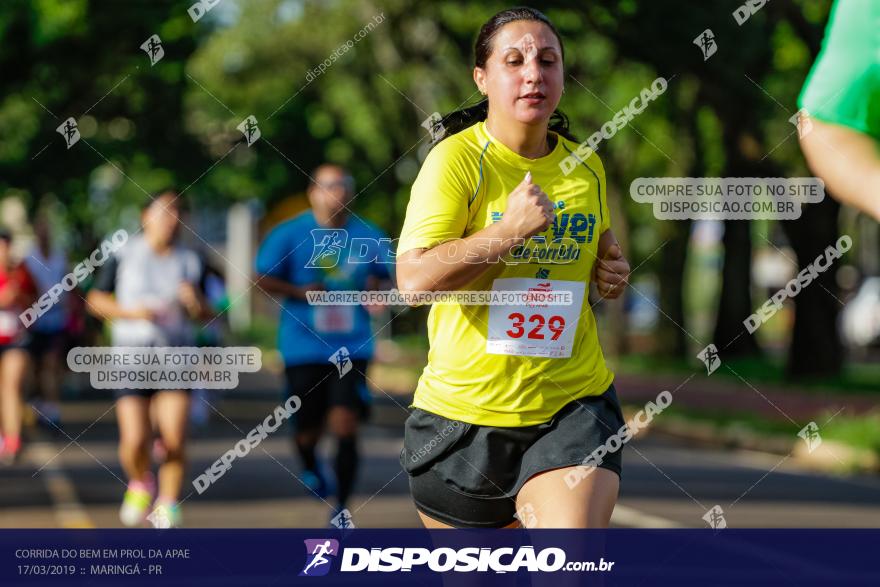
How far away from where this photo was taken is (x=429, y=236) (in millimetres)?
4020

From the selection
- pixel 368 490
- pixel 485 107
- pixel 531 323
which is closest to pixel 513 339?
pixel 531 323

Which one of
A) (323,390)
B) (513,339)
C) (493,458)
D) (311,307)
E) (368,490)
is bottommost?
(493,458)

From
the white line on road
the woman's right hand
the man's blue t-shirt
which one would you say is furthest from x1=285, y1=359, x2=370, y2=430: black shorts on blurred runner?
the woman's right hand

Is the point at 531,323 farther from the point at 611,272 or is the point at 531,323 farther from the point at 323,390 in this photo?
the point at 323,390

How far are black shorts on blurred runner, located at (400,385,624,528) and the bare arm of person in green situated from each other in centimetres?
145

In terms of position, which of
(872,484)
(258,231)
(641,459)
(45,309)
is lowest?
(872,484)

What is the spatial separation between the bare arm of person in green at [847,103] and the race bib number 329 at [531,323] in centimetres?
143

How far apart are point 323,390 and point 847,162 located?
6883 mm

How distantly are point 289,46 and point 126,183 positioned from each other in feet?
21.5

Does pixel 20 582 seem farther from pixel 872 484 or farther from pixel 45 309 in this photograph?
pixel 45 309

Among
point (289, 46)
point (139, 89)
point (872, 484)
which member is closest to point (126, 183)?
point (289, 46)

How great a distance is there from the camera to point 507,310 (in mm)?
4195

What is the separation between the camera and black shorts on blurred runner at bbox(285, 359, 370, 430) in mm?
9352

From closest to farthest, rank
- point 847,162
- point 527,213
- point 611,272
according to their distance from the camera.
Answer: point 847,162, point 527,213, point 611,272
